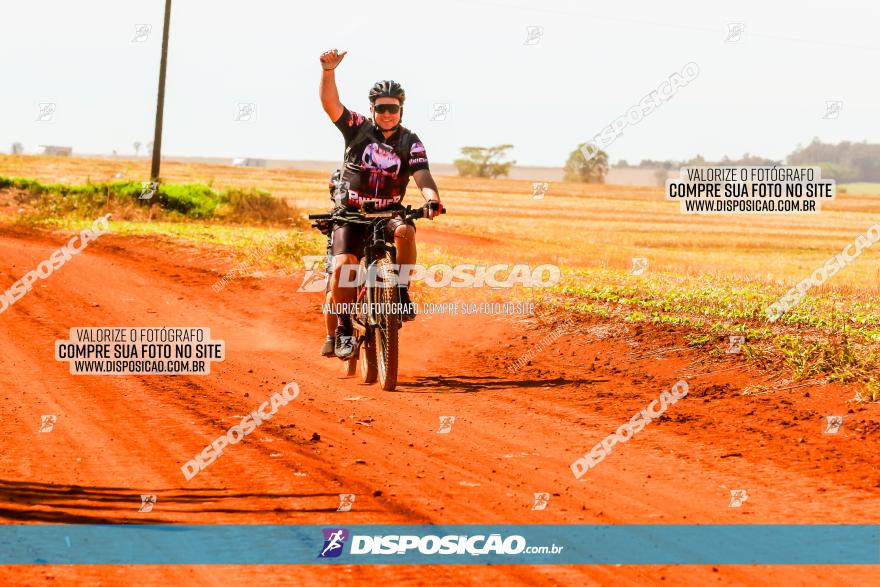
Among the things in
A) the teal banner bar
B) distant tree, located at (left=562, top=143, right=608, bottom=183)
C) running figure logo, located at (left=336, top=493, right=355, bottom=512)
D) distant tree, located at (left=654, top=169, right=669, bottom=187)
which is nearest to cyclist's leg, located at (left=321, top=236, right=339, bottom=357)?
running figure logo, located at (left=336, top=493, right=355, bottom=512)

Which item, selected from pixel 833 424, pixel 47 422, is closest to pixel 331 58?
pixel 47 422

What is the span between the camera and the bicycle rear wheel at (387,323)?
9.79 m

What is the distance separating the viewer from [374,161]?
9.96 meters

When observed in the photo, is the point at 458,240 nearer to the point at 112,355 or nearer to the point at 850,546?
the point at 112,355

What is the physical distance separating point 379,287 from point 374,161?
1176mm

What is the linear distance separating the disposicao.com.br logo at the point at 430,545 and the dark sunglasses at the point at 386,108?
538cm

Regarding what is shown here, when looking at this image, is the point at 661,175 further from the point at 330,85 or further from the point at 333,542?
the point at 333,542

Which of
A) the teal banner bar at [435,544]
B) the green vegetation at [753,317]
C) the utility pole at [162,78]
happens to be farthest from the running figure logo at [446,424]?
the utility pole at [162,78]

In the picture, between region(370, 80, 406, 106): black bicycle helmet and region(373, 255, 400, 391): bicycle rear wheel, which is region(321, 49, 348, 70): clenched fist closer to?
region(370, 80, 406, 106): black bicycle helmet

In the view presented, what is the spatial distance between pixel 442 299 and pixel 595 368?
4.67 meters

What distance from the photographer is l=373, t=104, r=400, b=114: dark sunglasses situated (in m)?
10.0

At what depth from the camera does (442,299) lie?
1555 cm

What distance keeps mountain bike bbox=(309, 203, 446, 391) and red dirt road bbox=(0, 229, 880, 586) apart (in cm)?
36

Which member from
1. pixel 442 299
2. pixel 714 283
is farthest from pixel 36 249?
pixel 714 283
